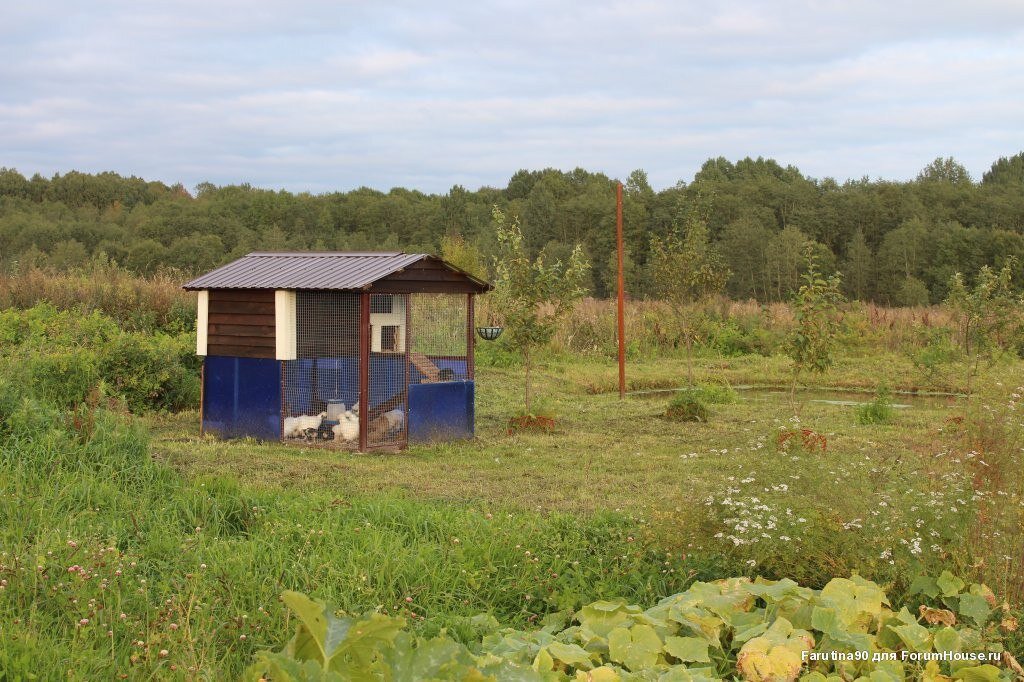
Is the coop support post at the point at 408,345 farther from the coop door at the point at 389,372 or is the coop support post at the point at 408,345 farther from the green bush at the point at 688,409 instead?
the green bush at the point at 688,409

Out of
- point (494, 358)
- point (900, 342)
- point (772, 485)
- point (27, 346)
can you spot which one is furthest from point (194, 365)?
point (900, 342)

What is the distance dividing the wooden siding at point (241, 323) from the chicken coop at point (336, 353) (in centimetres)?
1

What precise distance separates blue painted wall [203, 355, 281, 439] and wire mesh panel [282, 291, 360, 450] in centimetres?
17

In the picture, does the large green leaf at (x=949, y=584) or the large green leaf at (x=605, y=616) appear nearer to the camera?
the large green leaf at (x=605, y=616)

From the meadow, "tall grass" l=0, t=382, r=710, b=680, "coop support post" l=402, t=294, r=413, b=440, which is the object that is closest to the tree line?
"coop support post" l=402, t=294, r=413, b=440

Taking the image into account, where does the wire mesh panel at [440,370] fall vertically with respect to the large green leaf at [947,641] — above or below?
above

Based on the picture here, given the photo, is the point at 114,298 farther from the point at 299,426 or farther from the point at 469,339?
the point at 469,339

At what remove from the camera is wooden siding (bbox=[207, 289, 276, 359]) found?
11.4 metres

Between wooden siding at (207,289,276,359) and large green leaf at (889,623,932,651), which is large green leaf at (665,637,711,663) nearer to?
large green leaf at (889,623,932,651)

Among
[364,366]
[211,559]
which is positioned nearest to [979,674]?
[211,559]

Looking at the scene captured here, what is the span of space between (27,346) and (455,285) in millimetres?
6131

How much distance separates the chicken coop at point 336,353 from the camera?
11.1 m

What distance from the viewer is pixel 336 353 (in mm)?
11164

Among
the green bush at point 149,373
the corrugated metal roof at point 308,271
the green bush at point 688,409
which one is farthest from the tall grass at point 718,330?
the corrugated metal roof at point 308,271
